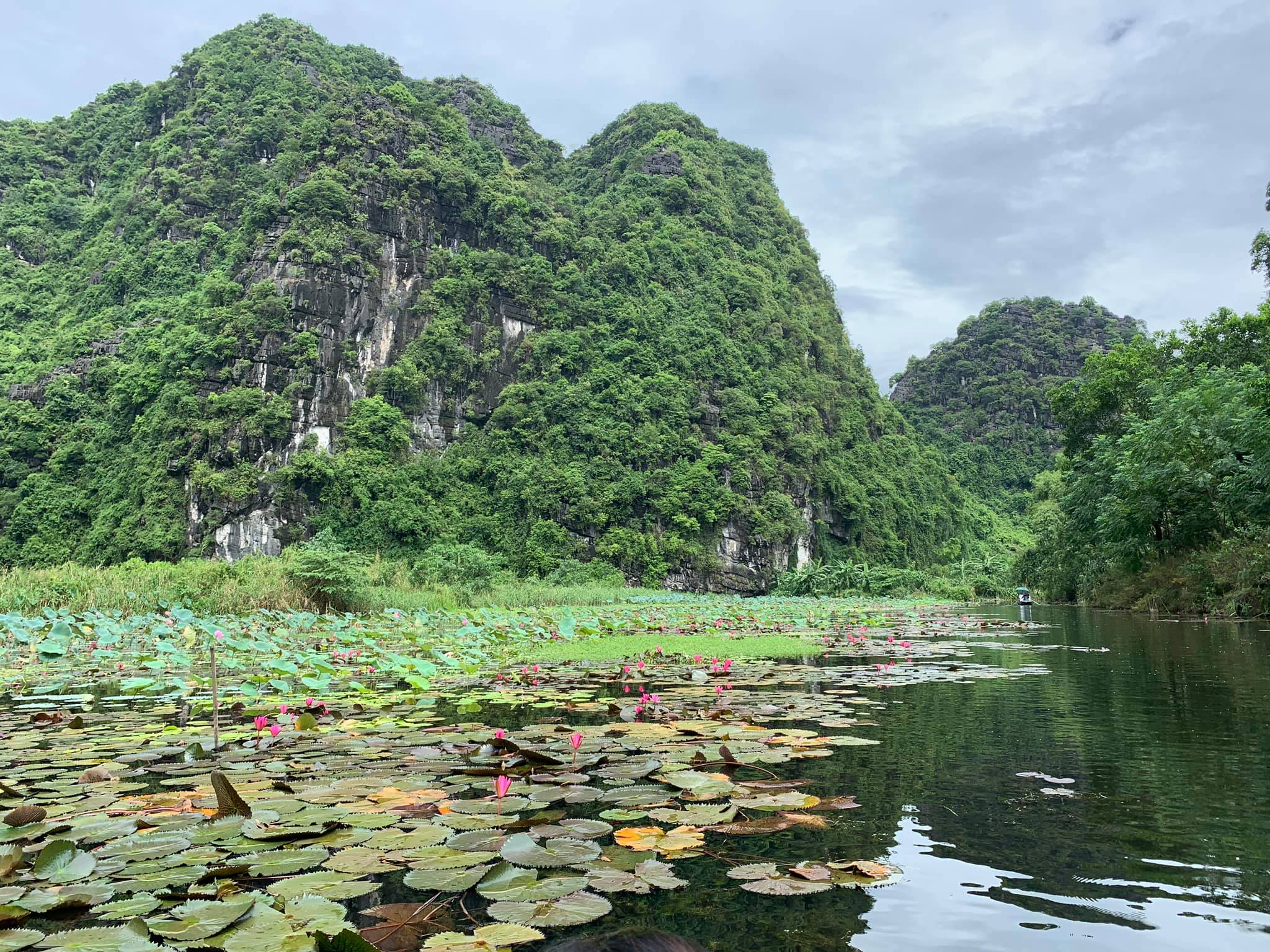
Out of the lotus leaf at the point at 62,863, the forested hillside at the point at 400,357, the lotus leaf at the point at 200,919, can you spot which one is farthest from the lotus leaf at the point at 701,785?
the forested hillside at the point at 400,357

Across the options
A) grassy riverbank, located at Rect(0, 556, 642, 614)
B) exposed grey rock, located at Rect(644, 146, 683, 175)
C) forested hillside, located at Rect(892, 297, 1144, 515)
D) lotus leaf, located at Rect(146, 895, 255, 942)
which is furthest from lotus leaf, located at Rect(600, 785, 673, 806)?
forested hillside, located at Rect(892, 297, 1144, 515)

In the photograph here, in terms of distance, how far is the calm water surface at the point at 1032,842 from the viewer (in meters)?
1.44

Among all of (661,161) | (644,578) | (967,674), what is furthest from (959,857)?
(661,161)

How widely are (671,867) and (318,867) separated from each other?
85 cm

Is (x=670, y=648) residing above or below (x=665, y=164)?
below

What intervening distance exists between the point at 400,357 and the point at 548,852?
47.6 m

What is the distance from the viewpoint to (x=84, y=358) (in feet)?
155

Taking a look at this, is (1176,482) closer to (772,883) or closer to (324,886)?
(772,883)

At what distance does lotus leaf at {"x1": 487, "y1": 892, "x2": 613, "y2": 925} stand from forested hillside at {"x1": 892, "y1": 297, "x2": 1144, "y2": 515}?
75.2 metres

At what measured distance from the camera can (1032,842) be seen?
A: 190 cm

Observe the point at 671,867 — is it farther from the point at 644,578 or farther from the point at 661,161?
the point at 661,161

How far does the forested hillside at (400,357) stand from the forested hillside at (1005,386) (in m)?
10.7

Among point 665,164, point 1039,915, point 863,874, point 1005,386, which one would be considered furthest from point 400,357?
point 1005,386

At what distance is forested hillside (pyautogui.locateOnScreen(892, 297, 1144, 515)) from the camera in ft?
241
